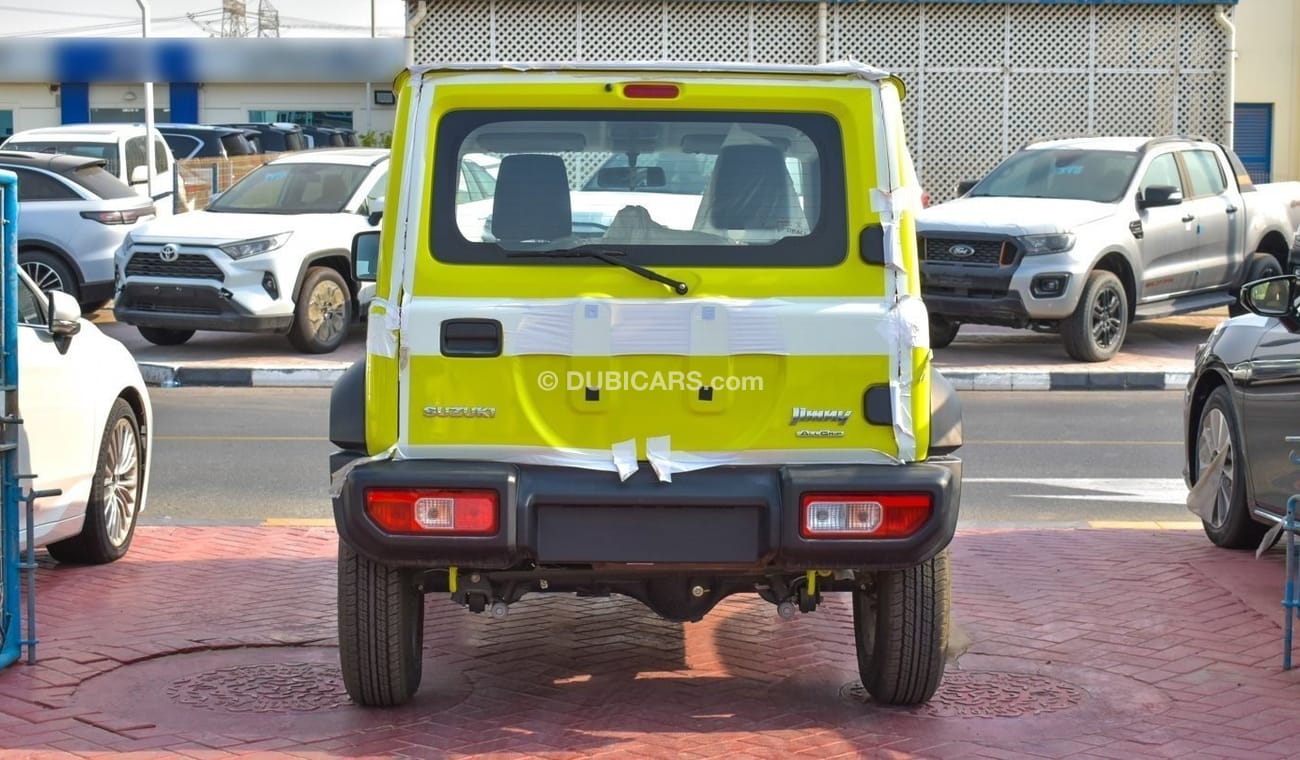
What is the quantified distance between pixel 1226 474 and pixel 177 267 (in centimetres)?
1032

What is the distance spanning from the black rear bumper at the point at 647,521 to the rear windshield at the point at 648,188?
0.70 metres

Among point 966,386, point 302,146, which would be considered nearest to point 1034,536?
point 966,386

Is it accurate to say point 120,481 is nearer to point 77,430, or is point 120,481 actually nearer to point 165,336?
point 77,430

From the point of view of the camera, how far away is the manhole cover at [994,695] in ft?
19.5

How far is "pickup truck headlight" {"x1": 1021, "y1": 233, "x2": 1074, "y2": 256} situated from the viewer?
1552 cm

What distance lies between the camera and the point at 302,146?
113 feet

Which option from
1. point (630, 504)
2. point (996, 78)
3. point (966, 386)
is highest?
point (996, 78)

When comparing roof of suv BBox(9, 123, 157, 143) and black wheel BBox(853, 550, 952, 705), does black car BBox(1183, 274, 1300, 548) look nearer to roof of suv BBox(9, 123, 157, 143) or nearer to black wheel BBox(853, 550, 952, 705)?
black wheel BBox(853, 550, 952, 705)

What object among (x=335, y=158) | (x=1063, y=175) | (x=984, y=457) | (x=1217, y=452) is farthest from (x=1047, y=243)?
(x=1217, y=452)

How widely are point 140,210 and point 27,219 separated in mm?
1140

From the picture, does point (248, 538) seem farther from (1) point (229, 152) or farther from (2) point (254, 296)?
(1) point (229, 152)

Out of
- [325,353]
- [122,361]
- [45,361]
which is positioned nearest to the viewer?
[45,361]

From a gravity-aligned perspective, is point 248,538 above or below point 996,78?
below

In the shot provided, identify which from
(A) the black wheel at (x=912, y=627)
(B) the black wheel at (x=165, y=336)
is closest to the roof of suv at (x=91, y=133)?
(B) the black wheel at (x=165, y=336)
